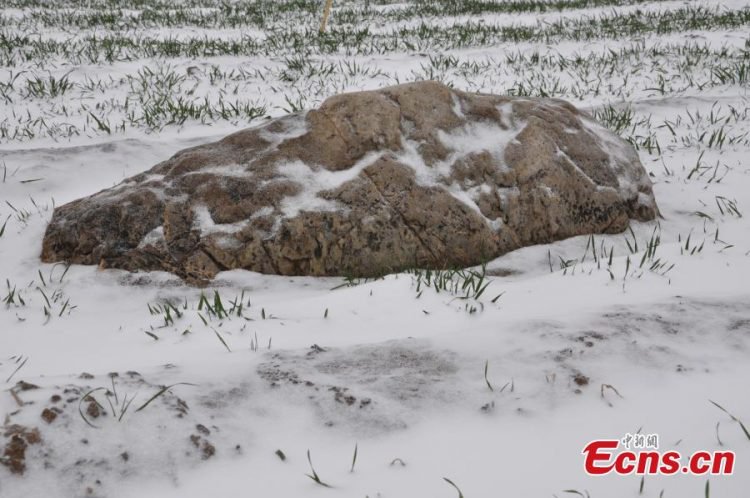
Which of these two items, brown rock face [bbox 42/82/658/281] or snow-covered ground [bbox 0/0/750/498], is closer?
snow-covered ground [bbox 0/0/750/498]

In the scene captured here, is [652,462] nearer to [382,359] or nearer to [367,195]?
[382,359]

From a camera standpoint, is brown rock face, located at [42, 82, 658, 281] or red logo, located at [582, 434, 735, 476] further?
brown rock face, located at [42, 82, 658, 281]

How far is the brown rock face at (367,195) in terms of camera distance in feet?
10.9

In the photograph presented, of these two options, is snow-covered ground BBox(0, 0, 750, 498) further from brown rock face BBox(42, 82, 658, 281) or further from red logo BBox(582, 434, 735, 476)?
brown rock face BBox(42, 82, 658, 281)

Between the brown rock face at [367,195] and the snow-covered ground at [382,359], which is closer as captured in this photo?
the snow-covered ground at [382,359]

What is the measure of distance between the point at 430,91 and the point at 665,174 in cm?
227

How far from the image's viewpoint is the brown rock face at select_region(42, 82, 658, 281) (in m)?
3.34

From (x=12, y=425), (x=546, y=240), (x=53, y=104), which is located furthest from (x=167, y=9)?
(x=12, y=425)

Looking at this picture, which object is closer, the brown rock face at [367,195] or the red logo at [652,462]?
the red logo at [652,462]

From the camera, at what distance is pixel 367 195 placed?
3.43 m

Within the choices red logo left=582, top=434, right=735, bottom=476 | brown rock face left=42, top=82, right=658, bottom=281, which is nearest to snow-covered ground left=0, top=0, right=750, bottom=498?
red logo left=582, top=434, right=735, bottom=476

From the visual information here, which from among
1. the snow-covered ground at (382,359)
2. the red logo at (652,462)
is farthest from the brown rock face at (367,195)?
the red logo at (652,462)

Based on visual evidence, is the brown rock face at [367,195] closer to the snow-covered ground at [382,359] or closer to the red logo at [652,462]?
the snow-covered ground at [382,359]

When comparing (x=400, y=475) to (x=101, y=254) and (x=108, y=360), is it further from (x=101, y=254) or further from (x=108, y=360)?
(x=101, y=254)
